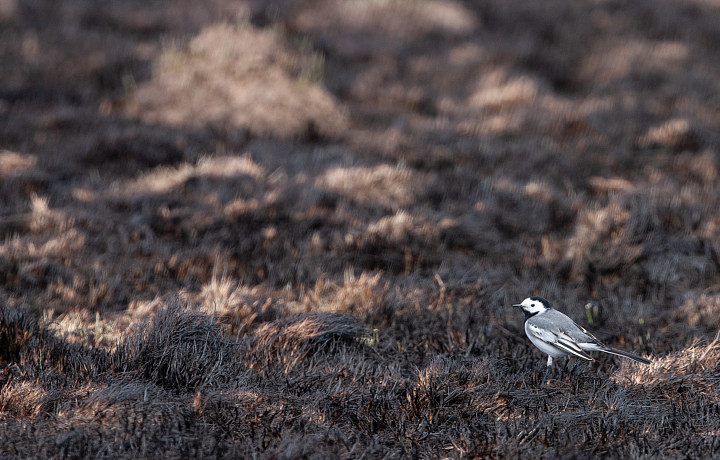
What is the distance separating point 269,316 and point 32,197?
272 cm

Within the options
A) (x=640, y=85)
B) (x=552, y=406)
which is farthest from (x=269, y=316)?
(x=640, y=85)

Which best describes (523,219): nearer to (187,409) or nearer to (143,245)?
(143,245)

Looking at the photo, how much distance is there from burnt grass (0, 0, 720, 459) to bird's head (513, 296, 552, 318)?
260 mm

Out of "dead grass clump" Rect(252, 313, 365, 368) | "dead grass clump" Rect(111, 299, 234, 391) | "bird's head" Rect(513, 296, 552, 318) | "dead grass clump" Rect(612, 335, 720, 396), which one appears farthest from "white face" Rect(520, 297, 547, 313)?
"dead grass clump" Rect(111, 299, 234, 391)

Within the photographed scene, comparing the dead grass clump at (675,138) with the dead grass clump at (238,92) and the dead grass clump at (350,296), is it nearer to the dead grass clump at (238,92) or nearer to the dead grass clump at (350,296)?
the dead grass clump at (238,92)

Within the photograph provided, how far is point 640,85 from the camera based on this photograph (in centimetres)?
961

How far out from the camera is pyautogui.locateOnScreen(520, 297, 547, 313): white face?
13.6 feet

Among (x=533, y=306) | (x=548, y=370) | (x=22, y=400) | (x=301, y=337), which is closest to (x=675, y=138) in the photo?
(x=533, y=306)

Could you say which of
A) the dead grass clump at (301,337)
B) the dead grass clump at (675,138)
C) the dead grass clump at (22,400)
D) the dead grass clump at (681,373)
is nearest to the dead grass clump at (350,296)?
the dead grass clump at (301,337)

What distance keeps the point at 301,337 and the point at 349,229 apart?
1.79 metres

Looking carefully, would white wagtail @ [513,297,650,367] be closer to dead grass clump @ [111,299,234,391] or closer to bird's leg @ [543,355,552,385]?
bird's leg @ [543,355,552,385]

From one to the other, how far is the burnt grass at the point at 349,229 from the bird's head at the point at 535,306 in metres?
0.26

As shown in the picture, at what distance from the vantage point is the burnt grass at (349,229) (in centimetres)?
318

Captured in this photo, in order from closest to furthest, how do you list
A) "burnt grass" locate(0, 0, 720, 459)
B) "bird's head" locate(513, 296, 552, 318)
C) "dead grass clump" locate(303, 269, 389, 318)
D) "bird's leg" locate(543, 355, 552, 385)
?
"burnt grass" locate(0, 0, 720, 459) < "bird's leg" locate(543, 355, 552, 385) < "bird's head" locate(513, 296, 552, 318) < "dead grass clump" locate(303, 269, 389, 318)
